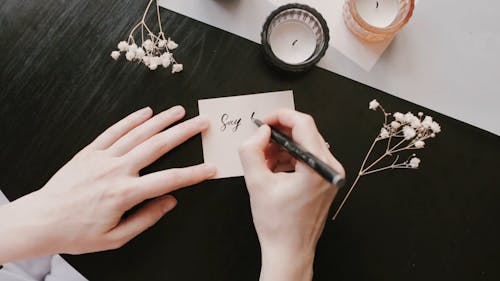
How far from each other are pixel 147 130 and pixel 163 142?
0.04 meters

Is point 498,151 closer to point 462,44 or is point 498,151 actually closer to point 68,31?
point 462,44

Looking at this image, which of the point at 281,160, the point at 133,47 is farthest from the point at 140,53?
the point at 281,160

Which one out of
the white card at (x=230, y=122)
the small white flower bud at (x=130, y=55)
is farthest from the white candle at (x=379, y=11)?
the small white flower bud at (x=130, y=55)

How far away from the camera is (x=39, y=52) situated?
0.83m

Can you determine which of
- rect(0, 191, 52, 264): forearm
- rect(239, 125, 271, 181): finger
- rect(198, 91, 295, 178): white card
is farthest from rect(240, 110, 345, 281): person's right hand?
rect(0, 191, 52, 264): forearm

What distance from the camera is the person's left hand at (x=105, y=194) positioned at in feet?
2.43

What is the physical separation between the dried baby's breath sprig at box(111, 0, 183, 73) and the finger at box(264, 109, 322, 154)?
242 mm

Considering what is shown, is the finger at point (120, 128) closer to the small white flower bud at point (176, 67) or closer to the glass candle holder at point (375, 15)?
the small white flower bud at point (176, 67)

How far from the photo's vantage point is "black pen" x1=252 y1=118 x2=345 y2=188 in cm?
54

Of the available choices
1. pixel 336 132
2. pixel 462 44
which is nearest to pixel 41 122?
pixel 336 132

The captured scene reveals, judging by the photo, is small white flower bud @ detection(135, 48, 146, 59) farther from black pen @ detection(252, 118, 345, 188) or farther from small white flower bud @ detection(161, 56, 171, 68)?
black pen @ detection(252, 118, 345, 188)

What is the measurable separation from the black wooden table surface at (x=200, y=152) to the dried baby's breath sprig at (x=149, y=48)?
0.02m

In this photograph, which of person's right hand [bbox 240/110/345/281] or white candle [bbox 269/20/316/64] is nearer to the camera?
person's right hand [bbox 240/110/345/281]

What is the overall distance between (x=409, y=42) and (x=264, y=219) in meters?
0.47
